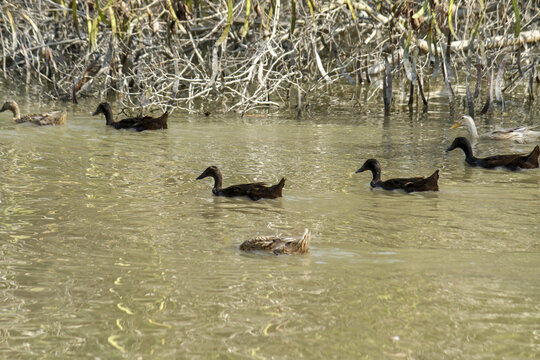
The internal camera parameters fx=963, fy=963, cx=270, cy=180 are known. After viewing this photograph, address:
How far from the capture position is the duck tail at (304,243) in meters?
7.73

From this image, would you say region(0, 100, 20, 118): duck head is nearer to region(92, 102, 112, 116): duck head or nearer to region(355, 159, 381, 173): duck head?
region(92, 102, 112, 116): duck head

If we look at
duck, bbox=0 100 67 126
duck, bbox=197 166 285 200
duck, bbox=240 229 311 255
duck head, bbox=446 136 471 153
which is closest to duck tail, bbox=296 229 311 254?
duck, bbox=240 229 311 255

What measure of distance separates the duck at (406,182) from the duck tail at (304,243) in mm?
3343

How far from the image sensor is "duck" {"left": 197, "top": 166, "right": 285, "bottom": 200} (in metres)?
10.4

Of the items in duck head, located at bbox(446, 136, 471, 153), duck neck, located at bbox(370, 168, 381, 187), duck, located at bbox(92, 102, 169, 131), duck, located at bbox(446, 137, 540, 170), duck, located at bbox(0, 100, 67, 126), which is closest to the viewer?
duck neck, located at bbox(370, 168, 381, 187)

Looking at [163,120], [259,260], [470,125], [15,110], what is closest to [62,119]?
[15,110]

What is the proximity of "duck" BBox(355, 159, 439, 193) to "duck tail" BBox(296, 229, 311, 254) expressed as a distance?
3343 mm

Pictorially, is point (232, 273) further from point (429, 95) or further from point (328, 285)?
point (429, 95)

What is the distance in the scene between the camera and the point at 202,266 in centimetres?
751

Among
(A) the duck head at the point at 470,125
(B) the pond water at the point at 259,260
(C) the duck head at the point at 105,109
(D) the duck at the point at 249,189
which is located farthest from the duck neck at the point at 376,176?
(C) the duck head at the point at 105,109

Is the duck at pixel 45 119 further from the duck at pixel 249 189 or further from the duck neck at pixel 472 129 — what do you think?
the duck neck at pixel 472 129

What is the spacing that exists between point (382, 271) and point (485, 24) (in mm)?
12890

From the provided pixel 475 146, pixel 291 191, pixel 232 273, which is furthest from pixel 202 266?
pixel 475 146

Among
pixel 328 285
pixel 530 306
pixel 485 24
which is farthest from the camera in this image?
pixel 485 24
